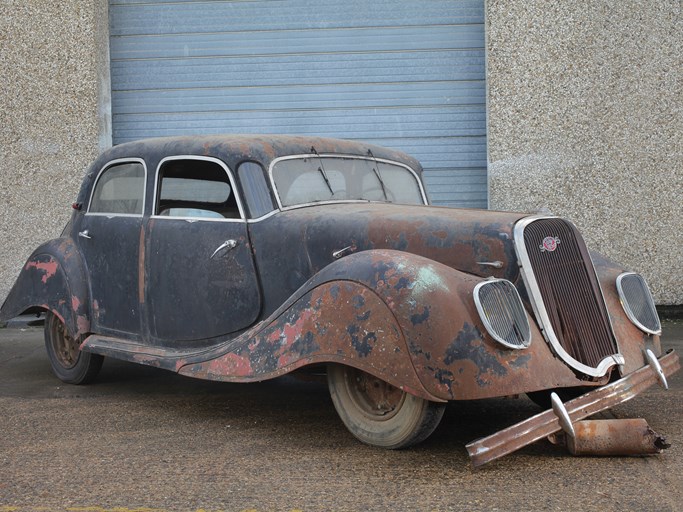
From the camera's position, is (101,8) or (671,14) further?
(101,8)

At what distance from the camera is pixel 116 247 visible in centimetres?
600

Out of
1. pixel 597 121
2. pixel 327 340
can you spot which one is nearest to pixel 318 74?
pixel 597 121

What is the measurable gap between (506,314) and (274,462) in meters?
1.28

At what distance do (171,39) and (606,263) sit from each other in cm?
600

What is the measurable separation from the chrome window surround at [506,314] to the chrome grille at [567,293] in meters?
0.19

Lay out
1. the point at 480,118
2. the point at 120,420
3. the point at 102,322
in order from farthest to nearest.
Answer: the point at 480,118 < the point at 102,322 < the point at 120,420

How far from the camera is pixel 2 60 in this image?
9578mm

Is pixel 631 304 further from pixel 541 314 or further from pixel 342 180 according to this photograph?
pixel 342 180

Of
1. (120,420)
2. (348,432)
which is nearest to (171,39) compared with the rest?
(120,420)

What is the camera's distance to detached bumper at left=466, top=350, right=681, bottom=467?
3.91 m

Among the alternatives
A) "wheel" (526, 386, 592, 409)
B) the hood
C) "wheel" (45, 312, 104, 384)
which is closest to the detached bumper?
"wheel" (526, 386, 592, 409)

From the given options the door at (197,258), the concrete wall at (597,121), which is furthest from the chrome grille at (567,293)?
the concrete wall at (597,121)

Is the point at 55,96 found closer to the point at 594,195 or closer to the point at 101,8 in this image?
the point at 101,8

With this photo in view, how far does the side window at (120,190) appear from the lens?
6039mm
